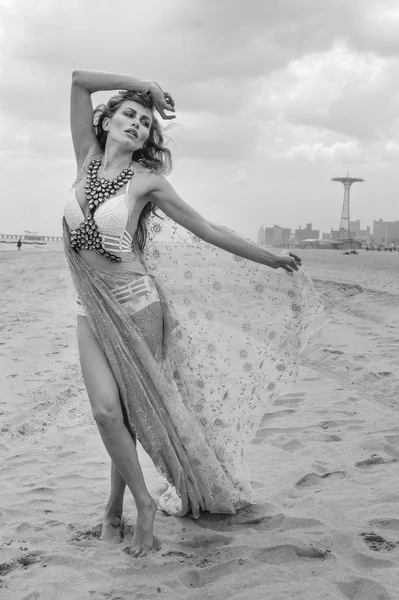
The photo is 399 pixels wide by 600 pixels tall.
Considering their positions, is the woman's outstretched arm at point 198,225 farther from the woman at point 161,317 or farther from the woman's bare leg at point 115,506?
the woman's bare leg at point 115,506

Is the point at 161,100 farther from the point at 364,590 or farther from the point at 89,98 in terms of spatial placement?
the point at 364,590

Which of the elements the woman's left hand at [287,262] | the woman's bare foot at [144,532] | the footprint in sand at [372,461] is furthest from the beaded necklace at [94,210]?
the footprint in sand at [372,461]

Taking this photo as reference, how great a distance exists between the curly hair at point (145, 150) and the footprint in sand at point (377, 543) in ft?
6.05

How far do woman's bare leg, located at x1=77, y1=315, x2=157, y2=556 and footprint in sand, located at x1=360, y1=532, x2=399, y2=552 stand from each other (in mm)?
1048

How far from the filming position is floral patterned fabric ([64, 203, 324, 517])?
10.7ft

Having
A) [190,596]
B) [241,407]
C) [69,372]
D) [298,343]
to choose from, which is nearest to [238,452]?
[241,407]

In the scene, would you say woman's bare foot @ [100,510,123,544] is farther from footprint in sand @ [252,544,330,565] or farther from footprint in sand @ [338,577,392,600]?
footprint in sand @ [338,577,392,600]

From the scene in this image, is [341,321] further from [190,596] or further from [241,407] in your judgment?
[190,596]

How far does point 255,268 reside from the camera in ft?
12.8

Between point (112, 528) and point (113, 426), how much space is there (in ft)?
2.03

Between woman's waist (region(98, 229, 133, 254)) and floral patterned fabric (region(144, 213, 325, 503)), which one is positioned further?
floral patterned fabric (region(144, 213, 325, 503))

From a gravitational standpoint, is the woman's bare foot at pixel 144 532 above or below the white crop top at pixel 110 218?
below

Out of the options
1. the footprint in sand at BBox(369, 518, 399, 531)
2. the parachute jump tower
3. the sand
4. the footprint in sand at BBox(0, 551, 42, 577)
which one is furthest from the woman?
the parachute jump tower

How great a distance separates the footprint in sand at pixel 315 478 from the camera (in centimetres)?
400
